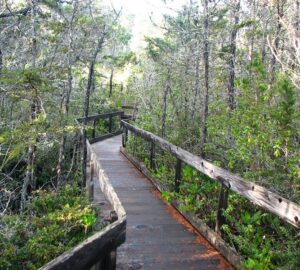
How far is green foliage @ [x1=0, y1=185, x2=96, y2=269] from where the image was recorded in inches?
173

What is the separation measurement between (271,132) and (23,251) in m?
3.58

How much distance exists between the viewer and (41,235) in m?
4.81

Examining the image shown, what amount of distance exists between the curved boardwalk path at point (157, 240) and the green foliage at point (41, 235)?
0.70 metres

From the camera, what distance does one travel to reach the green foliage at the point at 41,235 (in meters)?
4.39

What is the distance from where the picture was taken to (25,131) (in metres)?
7.21

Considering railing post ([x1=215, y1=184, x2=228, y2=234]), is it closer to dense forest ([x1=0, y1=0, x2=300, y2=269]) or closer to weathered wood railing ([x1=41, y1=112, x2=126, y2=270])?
dense forest ([x1=0, y1=0, x2=300, y2=269])

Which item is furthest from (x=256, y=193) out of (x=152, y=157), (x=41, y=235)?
(x=152, y=157)

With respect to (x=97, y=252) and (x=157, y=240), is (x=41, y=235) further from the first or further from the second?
(x=97, y=252)

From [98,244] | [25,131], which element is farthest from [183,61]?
[98,244]

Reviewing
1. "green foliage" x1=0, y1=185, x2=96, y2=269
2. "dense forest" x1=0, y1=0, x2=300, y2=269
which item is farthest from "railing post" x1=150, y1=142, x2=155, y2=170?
"green foliage" x1=0, y1=185, x2=96, y2=269

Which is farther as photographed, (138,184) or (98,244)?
(138,184)

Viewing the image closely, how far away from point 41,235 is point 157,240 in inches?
61.8

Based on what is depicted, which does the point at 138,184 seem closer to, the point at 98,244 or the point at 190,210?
the point at 190,210

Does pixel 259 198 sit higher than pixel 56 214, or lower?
higher
